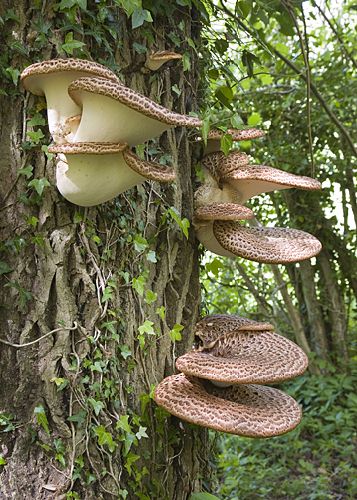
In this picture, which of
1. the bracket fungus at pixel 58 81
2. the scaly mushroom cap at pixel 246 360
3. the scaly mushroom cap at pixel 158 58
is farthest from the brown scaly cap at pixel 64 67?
the scaly mushroom cap at pixel 246 360

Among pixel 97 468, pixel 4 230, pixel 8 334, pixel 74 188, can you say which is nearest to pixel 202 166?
pixel 74 188

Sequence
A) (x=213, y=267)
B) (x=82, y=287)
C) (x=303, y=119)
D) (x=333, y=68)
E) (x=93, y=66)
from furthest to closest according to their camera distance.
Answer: (x=303, y=119), (x=333, y=68), (x=213, y=267), (x=82, y=287), (x=93, y=66)

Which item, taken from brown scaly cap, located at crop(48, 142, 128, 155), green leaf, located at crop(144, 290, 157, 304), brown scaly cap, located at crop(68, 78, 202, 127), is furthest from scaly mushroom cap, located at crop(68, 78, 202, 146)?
green leaf, located at crop(144, 290, 157, 304)

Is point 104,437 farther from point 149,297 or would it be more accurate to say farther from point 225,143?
point 225,143

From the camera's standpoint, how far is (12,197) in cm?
206

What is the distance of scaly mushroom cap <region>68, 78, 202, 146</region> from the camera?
1.71 meters

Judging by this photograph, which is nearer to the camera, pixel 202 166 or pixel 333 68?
pixel 202 166

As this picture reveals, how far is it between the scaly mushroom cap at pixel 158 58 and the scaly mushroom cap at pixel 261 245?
75 centimetres

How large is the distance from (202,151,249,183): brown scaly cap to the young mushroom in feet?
2.29

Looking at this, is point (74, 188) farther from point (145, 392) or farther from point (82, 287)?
point (145, 392)

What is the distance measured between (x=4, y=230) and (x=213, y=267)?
1267mm

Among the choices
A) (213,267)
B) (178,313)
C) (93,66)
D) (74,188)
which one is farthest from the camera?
(213,267)

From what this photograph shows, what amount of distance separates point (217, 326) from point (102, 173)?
1.01 meters

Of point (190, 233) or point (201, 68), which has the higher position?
point (201, 68)
